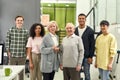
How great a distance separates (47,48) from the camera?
4074 mm

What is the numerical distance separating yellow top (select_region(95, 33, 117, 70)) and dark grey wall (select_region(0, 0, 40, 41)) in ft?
11.3

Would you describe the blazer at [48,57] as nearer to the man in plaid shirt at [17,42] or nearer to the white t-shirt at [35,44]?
the white t-shirt at [35,44]

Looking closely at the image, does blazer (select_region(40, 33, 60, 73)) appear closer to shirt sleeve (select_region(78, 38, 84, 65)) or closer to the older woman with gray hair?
the older woman with gray hair

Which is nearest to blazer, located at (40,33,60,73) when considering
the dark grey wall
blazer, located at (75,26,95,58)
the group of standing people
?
the group of standing people

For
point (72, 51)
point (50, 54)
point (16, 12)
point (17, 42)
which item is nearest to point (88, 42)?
point (72, 51)

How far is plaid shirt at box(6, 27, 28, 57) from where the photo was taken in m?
4.61

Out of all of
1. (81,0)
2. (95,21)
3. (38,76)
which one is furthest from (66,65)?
(81,0)

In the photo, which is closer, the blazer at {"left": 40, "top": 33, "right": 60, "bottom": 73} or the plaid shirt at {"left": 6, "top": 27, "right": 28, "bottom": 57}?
the blazer at {"left": 40, "top": 33, "right": 60, "bottom": 73}

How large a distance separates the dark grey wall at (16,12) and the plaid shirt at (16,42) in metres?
2.78

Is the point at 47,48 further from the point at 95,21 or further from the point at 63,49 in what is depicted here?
the point at 95,21

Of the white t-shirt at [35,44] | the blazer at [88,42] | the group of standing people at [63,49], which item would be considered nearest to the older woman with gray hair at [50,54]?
the group of standing people at [63,49]

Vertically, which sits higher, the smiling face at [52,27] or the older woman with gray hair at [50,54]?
the smiling face at [52,27]

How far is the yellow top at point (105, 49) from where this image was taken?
13.9 ft

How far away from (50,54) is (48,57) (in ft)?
0.20
